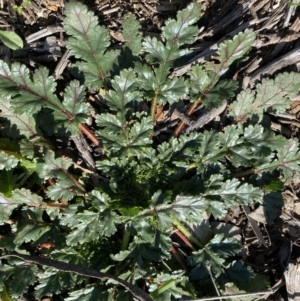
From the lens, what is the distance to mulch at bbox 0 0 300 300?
3973 mm

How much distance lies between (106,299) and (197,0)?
2150 mm

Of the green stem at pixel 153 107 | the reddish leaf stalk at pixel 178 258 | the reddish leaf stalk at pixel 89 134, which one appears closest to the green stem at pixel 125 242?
the reddish leaf stalk at pixel 178 258

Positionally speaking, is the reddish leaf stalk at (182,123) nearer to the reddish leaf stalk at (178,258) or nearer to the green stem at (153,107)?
the green stem at (153,107)

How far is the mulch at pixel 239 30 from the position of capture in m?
3.97

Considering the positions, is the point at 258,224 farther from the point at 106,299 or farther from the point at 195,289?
the point at 106,299

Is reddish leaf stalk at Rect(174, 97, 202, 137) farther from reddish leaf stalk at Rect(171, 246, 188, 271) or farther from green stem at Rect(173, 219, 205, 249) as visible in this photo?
reddish leaf stalk at Rect(171, 246, 188, 271)

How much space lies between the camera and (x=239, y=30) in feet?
13.1

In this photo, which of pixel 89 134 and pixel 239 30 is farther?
pixel 239 30

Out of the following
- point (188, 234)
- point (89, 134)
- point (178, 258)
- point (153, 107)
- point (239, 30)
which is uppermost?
point (239, 30)

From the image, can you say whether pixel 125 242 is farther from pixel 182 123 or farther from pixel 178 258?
pixel 182 123

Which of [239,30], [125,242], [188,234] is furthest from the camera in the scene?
[239,30]

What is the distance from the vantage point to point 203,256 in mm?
3727

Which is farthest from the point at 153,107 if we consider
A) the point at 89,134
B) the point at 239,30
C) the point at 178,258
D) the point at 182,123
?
the point at 178,258

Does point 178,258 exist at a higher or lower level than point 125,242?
lower
